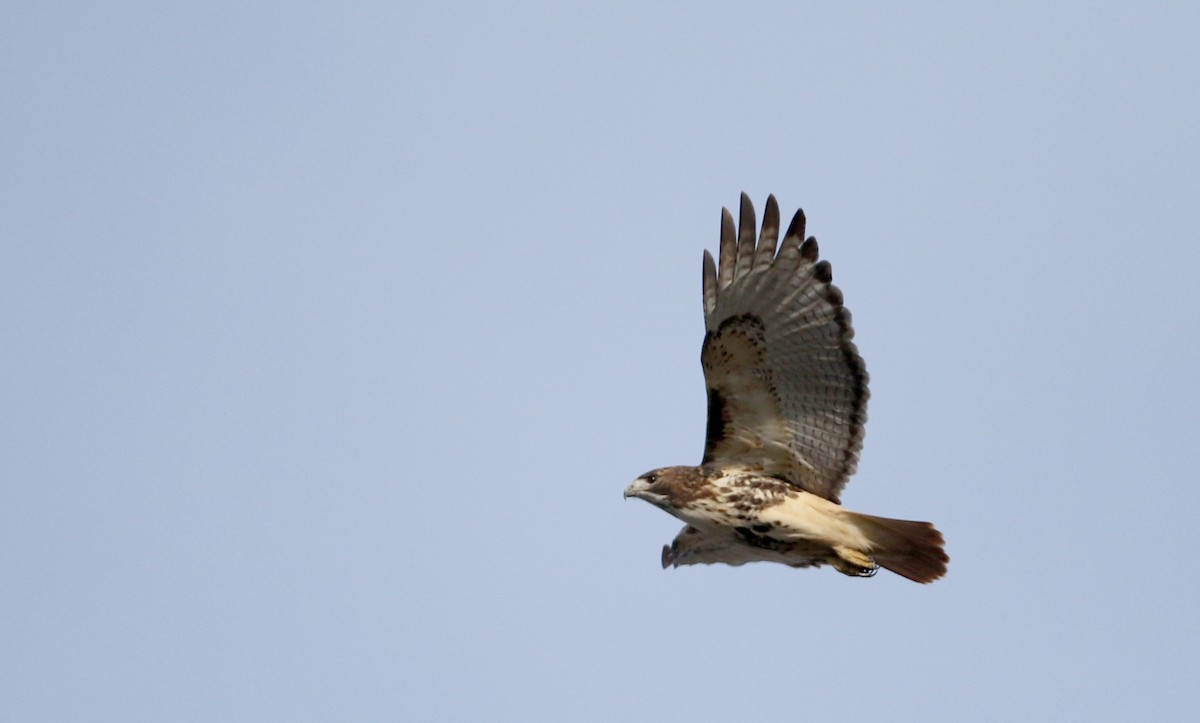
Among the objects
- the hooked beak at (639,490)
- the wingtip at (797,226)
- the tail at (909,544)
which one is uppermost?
the wingtip at (797,226)

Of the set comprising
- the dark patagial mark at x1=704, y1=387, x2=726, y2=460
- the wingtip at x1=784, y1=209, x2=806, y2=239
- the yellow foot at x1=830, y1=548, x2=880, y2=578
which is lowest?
the yellow foot at x1=830, y1=548, x2=880, y2=578

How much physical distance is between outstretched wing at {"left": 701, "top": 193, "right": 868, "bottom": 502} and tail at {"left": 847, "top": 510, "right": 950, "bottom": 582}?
1.26ft

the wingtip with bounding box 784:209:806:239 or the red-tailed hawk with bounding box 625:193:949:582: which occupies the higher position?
the wingtip with bounding box 784:209:806:239

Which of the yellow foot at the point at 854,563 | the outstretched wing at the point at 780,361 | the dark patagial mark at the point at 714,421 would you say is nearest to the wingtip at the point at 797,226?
the outstretched wing at the point at 780,361

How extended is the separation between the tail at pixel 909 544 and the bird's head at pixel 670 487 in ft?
3.61

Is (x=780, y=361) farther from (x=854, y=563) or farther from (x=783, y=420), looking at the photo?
(x=854, y=563)

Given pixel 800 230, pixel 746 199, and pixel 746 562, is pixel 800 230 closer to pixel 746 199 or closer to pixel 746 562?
pixel 746 199

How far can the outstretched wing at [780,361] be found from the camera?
10297 mm

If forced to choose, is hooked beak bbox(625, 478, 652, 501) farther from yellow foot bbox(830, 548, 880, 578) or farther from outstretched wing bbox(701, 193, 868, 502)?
yellow foot bbox(830, 548, 880, 578)

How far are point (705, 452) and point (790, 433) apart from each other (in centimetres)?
63

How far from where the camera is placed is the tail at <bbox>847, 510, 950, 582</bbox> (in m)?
10.3

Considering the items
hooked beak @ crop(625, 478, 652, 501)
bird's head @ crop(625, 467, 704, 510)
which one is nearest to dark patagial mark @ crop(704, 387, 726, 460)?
bird's head @ crop(625, 467, 704, 510)

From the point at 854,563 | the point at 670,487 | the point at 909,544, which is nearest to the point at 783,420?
the point at 670,487

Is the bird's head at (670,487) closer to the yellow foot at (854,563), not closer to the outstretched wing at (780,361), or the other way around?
the outstretched wing at (780,361)
